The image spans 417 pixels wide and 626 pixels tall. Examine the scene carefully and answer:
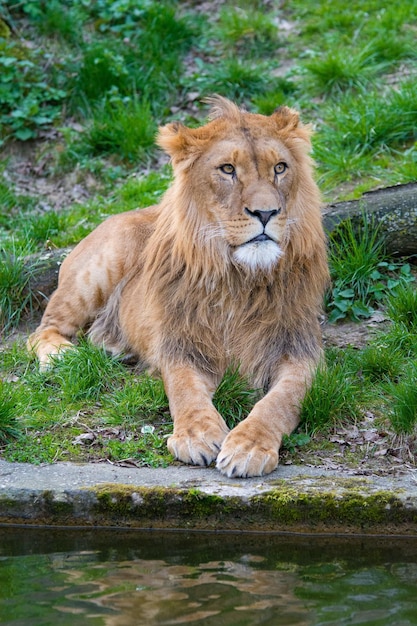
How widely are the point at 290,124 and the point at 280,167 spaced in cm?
33

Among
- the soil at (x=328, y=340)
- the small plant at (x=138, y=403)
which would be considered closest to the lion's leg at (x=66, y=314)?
the soil at (x=328, y=340)

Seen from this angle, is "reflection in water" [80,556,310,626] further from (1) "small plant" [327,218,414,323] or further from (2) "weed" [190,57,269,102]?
(2) "weed" [190,57,269,102]

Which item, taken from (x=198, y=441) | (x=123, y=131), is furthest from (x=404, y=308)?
(x=123, y=131)

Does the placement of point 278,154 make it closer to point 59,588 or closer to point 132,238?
point 132,238

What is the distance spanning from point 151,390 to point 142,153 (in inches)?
159

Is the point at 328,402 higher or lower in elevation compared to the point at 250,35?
lower

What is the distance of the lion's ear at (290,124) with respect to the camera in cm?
555

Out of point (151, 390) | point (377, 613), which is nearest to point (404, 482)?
point (377, 613)

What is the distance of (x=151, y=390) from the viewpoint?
568cm

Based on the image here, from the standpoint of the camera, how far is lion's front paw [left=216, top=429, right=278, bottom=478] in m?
4.63

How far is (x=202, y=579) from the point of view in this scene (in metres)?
3.97

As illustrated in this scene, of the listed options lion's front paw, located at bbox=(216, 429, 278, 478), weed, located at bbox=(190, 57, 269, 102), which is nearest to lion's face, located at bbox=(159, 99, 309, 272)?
lion's front paw, located at bbox=(216, 429, 278, 478)

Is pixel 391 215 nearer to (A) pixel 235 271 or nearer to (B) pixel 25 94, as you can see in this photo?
(A) pixel 235 271

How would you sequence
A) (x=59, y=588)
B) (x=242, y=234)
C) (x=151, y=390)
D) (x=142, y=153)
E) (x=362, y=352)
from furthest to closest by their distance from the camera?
1. (x=142, y=153)
2. (x=362, y=352)
3. (x=151, y=390)
4. (x=242, y=234)
5. (x=59, y=588)
